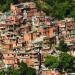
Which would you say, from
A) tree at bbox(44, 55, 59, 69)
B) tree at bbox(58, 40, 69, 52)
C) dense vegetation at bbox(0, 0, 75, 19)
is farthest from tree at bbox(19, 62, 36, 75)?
dense vegetation at bbox(0, 0, 75, 19)

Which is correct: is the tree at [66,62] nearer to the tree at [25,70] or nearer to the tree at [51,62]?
the tree at [51,62]

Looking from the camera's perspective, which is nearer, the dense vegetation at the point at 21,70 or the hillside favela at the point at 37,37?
the dense vegetation at the point at 21,70

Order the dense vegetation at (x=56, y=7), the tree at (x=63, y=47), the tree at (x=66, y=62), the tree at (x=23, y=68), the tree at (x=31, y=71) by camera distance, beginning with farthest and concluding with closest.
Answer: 1. the dense vegetation at (x=56, y=7)
2. the tree at (x=63, y=47)
3. the tree at (x=23, y=68)
4. the tree at (x=31, y=71)
5. the tree at (x=66, y=62)

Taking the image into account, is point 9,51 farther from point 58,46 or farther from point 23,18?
point 23,18

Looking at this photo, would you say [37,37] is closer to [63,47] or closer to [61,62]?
[63,47]

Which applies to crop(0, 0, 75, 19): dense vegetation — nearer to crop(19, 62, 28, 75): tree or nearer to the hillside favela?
the hillside favela

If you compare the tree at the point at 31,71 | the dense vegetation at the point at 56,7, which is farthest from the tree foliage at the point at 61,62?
the dense vegetation at the point at 56,7

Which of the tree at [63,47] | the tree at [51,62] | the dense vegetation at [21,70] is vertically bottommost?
the dense vegetation at [21,70]
